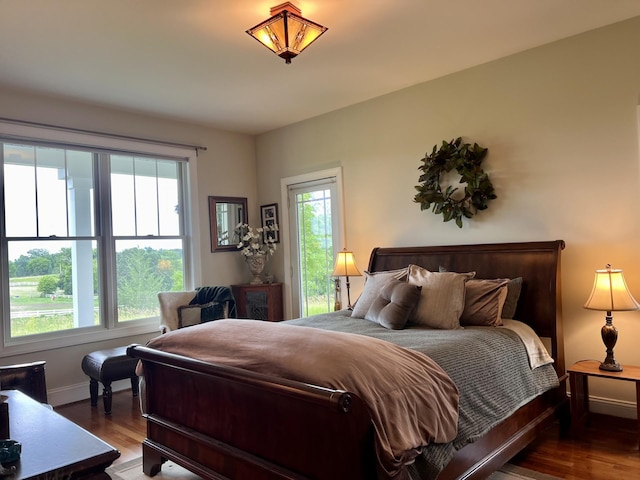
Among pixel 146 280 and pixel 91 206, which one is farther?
A: pixel 146 280

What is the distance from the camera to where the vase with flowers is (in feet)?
18.2

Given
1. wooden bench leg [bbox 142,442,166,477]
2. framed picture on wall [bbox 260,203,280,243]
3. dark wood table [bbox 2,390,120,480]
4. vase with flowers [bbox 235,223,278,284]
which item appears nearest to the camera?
dark wood table [bbox 2,390,120,480]

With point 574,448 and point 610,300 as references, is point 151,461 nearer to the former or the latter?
point 574,448

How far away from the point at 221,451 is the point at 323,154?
3.50m

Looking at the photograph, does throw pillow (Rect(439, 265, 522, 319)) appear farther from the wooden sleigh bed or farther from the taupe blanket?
the taupe blanket

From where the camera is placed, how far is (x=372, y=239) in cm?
473

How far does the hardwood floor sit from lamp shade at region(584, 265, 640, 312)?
0.84m

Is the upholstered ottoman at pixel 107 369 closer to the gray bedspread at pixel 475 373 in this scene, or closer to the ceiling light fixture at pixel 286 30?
the gray bedspread at pixel 475 373

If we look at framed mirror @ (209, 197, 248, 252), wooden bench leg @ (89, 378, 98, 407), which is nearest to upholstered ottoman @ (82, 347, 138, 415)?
wooden bench leg @ (89, 378, 98, 407)

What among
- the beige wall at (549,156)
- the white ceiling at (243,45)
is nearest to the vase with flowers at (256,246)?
the beige wall at (549,156)

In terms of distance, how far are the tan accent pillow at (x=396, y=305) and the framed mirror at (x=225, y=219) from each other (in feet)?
8.64

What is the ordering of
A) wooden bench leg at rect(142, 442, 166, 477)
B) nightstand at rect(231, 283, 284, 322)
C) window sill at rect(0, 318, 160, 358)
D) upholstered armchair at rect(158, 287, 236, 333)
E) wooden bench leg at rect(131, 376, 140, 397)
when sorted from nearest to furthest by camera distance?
wooden bench leg at rect(142, 442, 166, 477) < window sill at rect(0, 318, 160, 358) < wooden bench leg at rect(131, 376, 140, 397) < upholstered armchair at rect(158, 287, 236, 333) < nightstand at rect(231, 283, 284, 322)

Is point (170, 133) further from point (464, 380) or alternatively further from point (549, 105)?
point (464, 380)

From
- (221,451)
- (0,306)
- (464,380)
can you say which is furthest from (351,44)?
(0,306)
